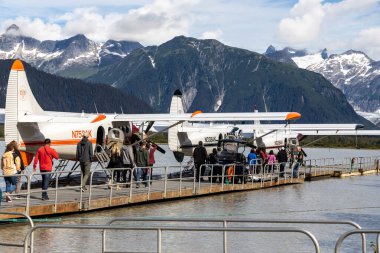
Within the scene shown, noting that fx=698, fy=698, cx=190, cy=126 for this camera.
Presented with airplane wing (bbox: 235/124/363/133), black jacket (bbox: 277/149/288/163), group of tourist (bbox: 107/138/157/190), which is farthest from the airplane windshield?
airplane wing (bbox: 235/124/363/133)

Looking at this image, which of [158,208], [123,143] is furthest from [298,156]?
[158,208]

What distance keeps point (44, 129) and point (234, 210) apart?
7003mm

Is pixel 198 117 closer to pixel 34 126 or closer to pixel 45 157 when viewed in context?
pixel 34 126

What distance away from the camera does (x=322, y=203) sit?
85.2 ft

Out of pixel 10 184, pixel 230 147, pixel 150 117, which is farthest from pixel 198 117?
pixel 10 184

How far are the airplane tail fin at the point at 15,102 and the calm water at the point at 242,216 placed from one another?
16.0 ft

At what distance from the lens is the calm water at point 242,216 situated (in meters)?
14.9

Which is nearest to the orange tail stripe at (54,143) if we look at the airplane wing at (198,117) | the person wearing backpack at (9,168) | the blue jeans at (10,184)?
the airplane wing at (198,117)

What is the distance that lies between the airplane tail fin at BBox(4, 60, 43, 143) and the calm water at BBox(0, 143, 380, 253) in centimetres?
489

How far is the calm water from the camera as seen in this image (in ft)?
48.8

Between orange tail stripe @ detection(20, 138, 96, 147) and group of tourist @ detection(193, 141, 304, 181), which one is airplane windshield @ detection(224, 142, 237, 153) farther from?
orange tail stripe @ detection(20, 138, 96, 147)

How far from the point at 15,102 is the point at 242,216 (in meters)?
8.60

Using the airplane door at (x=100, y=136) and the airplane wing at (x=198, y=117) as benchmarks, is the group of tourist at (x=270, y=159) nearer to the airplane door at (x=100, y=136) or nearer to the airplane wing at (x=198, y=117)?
the airplane wing at (x=198, y=117)

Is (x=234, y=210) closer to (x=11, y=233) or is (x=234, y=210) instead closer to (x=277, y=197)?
(x=277, y=197)
